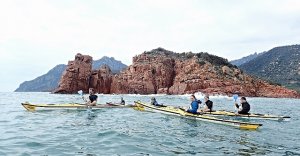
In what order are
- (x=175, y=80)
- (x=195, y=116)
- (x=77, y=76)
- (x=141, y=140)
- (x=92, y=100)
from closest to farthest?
(x=141, y=140) → (x=195, y=116) → (x=92, y=100) → (x=77, y=76) → (x=175, y=80)

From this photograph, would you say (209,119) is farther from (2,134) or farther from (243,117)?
(2,134)

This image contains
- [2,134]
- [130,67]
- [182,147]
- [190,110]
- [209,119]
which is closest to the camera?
[182,147]

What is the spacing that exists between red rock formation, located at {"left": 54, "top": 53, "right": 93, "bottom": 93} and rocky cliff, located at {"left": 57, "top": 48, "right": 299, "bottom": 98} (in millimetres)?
333

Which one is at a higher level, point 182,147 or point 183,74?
point 183,74

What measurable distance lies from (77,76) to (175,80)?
33776 millimetres

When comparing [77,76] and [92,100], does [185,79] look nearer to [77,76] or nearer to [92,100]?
[77,76]

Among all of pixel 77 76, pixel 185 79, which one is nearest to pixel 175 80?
pixel 185 79

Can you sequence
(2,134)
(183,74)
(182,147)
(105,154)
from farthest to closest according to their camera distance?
(183,74), (2,134), (182,147), (105,154)

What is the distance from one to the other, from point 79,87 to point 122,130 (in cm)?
9855

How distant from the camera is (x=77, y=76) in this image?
11694 centimetres

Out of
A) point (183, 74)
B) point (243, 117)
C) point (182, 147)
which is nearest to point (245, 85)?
point (183, 74)

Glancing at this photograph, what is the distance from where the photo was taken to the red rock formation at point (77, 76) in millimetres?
115625

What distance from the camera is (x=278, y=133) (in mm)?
21141

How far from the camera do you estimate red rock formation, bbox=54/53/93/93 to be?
116 m
